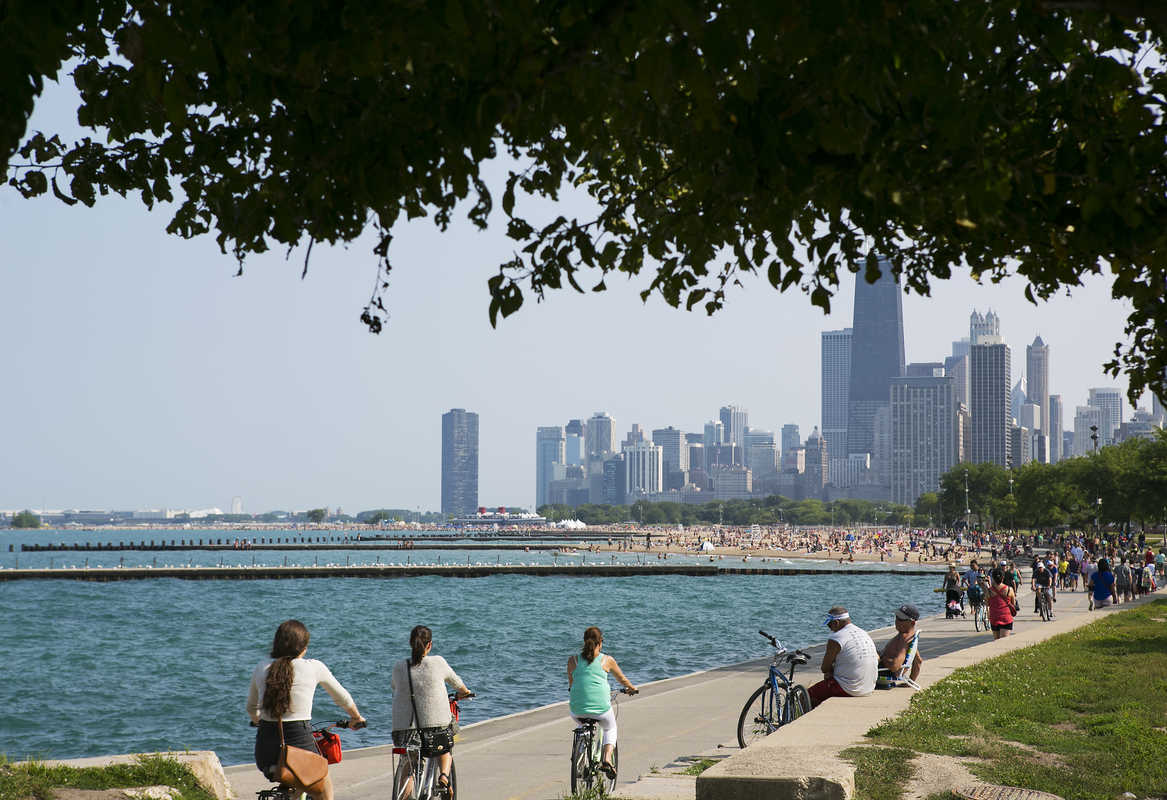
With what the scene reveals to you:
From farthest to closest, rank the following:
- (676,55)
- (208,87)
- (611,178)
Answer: (611,178)
(208,87)
(676,55)

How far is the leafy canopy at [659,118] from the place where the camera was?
4215 mm

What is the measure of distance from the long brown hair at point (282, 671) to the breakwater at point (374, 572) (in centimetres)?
9235

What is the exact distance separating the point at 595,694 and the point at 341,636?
38398 millimetres

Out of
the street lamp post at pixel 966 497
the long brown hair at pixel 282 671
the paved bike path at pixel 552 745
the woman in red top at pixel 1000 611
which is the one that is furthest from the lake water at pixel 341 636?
the street lamp post at pixel 966 497

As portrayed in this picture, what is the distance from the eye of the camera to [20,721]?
26.9 m

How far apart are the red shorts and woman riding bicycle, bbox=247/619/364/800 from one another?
6.80 metres

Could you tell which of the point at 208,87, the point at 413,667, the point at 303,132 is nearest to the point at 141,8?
the point at 303,132

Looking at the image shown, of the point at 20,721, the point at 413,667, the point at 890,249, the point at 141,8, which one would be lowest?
the point at 20,721

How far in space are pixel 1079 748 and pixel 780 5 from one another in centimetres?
915

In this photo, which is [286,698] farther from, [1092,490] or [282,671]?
[1092,490]

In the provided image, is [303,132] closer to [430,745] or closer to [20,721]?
[430,745]

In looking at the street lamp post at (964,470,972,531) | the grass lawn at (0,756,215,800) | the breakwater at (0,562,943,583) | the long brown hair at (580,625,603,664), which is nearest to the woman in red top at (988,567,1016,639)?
the long brown hair at (580,625,603,664)

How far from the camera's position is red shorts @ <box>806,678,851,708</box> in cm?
1272

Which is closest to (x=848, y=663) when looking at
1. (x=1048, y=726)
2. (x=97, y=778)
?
(x=1048, y=726)
